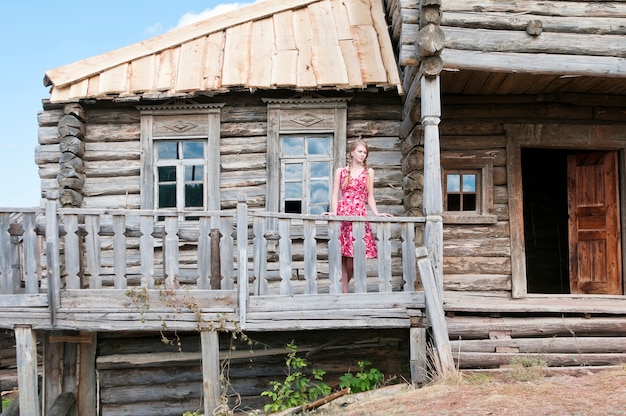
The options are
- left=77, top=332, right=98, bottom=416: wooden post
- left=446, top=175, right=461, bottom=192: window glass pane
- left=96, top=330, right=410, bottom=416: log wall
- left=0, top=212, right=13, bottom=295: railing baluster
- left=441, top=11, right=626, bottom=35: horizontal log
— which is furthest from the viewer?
left=446, top=175, right=461, bottom=192: window glass pane

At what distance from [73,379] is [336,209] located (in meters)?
5.00

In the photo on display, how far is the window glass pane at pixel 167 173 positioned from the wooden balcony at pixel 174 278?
2.56 metres

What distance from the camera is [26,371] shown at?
7.30 meters

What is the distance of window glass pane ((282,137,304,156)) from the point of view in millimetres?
9625

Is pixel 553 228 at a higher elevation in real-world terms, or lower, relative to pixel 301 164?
lower

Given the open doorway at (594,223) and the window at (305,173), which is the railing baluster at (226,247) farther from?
the open doorway at (594,223)

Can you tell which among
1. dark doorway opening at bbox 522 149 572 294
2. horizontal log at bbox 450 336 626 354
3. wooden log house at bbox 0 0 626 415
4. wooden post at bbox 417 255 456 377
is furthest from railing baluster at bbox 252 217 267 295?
dark doorway opening at bbox 522 149 572 294

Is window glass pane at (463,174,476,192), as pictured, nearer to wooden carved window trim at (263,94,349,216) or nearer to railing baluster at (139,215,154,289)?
wooden carved window trim at (263,94,349,216)

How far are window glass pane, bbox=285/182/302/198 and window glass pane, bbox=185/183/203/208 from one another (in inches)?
53.0

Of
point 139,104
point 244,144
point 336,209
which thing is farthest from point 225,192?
point 336,209

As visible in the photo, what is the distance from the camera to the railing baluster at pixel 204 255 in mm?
7082

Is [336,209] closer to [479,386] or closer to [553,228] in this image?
[479,386]

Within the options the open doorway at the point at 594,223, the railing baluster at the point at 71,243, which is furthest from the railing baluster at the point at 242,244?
the open doorway at the point at 594,223

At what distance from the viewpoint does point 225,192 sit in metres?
9.61
